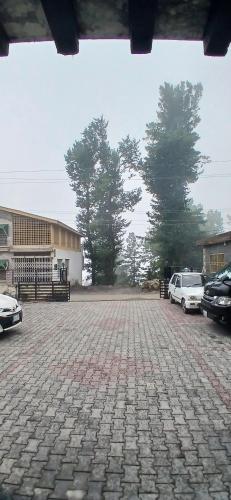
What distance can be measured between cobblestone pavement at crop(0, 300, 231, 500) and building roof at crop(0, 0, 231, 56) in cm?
363

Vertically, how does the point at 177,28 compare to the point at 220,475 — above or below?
above

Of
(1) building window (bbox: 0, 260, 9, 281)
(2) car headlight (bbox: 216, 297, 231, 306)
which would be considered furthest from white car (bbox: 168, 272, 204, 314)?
(1) building window (bbox: 0, 260, 9, 281)

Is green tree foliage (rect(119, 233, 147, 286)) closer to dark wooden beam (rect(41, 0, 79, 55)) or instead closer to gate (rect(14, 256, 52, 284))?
gate (rect(14, 256, 52, 284))

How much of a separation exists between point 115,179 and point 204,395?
33.6 metres

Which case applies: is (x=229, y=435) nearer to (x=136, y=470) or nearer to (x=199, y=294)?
(x=136, y=470)

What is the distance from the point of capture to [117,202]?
37031mm

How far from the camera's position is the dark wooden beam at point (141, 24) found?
2082 millimetres

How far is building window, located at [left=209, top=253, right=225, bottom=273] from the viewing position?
18.5m

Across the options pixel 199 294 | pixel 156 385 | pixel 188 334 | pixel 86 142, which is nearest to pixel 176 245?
pixel 86 142

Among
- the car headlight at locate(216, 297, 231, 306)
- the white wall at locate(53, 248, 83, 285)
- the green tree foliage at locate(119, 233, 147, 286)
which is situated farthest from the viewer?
the green tree foliage at locate(119, 233, 147, 286)

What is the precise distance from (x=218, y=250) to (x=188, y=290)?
7.61 meters

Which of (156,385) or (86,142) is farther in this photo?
(86,142)

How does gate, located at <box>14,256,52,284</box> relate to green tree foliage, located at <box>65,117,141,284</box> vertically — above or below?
below

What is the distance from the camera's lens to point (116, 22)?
7.54ft
